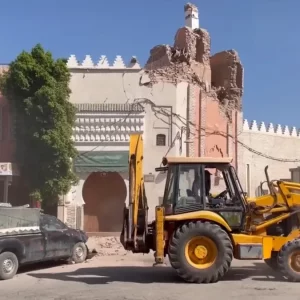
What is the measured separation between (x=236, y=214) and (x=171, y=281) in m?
2.07

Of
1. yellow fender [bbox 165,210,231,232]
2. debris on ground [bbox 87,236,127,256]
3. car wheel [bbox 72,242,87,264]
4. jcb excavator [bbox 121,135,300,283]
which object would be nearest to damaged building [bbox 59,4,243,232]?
debris on ground [bbox 87,236,127,256]

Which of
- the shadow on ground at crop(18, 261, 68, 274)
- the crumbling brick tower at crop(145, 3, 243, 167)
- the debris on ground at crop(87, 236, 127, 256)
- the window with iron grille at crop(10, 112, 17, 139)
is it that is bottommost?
the shadow on ground at crop(18, 261, 68, 274)

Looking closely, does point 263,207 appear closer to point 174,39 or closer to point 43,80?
point 43,80

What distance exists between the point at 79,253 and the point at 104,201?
7.48 m

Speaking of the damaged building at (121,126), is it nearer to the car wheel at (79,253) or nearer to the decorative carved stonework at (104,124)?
the decorative carved stonework at (104,124)

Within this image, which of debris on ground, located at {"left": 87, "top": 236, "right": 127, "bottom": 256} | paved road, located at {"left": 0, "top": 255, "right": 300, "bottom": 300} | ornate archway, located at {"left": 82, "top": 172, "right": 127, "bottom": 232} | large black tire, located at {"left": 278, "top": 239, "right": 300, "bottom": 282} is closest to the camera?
paved road, located at {"left": 0, "top": 255, "right": 300, "bottom": 300}

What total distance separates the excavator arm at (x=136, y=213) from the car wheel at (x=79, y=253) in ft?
11.4

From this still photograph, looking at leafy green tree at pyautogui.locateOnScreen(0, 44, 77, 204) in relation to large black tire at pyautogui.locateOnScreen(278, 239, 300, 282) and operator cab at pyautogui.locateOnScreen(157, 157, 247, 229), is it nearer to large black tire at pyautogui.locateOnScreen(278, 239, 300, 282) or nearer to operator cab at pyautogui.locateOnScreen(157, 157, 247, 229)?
operator cab at pyautogui.locateOnScreen(157, 157, 247, 229)

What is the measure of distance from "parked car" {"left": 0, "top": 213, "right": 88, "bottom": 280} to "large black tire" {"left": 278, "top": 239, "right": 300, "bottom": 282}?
597 cm

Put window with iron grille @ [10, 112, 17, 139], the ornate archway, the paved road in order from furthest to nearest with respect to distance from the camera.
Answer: the ornate archway
window with iron grille @ [10, 112, 17, 139]
the paved road

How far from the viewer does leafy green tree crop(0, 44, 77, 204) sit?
19594 mm

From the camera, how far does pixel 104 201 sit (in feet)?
70.8

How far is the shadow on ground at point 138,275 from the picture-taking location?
11.1 m

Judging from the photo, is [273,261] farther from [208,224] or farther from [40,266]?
[40,266]
